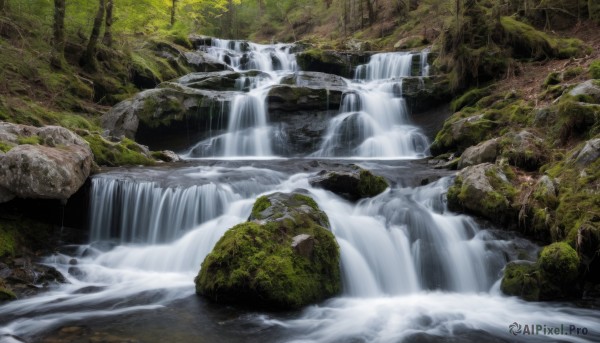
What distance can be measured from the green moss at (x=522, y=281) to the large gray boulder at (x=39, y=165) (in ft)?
22.5

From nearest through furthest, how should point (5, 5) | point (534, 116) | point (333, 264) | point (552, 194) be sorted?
point (333, 264) → point (552, 194) → point (534, 116) → point (5, 5)

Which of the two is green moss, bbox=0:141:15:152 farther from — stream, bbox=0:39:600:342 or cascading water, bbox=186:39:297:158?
cascading water, bbox=186:39:297:158

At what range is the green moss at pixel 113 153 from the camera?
33.3 feet

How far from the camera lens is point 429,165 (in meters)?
11.4

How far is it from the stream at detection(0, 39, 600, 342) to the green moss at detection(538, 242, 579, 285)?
13.7 inches

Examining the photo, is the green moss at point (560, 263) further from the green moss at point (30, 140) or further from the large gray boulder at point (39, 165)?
the green moss at point (30, 140)

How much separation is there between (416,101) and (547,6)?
19.2 ft

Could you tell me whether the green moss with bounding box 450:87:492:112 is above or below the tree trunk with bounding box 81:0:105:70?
below

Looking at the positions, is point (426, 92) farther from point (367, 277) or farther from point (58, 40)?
point (58, 40)

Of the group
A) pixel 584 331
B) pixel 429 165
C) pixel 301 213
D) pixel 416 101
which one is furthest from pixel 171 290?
pixel 416 101

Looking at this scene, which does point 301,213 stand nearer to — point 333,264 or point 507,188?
point 333,264

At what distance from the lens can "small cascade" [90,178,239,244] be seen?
8008 mm

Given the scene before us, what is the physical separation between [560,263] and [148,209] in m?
6.71

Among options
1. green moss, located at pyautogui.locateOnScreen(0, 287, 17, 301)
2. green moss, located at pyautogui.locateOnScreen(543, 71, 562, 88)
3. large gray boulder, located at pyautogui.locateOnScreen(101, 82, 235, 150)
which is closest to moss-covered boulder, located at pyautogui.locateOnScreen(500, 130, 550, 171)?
green moss, located at pyautogui.locateOnScreen(543, 71, 562, 88)
